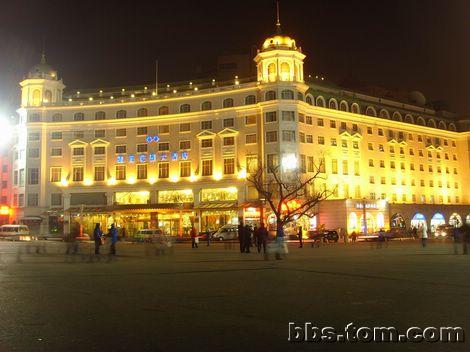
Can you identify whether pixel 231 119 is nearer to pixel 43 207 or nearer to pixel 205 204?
pixel 205 204

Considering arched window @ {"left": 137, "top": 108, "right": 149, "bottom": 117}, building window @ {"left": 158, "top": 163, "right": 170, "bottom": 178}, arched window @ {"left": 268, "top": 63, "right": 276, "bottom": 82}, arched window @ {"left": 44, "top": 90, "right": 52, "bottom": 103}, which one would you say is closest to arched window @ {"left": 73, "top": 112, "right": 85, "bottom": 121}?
arched window @ {"left": 44, "top": 90, "right": 52, "bottom": 103}

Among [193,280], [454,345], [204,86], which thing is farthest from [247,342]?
[204,86]

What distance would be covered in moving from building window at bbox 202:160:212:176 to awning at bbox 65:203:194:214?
4326 millimetres

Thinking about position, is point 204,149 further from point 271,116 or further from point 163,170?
point 271,116

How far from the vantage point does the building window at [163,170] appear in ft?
228

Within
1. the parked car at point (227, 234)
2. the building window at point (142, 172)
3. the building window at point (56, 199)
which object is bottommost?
the parked car at point (227, 234)

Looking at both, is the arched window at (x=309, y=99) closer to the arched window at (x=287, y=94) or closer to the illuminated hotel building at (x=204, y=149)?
the illuminated hotel building at (x=204, y=149)

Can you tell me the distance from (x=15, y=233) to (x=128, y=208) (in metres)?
14.2

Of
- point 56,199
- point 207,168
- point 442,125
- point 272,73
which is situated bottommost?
point 56,199

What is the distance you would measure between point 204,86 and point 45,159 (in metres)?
23.4

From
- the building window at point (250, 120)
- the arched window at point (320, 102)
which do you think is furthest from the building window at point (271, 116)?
the arched window at point (320, 102)

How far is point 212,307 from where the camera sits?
10.2 metres

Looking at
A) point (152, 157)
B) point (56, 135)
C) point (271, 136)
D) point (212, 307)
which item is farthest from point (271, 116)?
point (212, 307)

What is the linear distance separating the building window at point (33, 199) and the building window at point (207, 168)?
22858 mm
